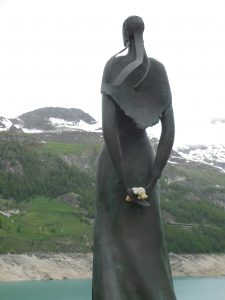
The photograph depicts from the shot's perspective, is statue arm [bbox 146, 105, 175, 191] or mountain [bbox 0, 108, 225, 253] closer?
statue arm [bbox 146, 105, 175, 191]

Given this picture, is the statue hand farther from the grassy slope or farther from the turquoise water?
the grassy slope

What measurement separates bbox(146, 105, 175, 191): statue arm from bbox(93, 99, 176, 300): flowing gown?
157mm

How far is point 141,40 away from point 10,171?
6934 inches

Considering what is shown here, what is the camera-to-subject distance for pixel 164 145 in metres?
8.38

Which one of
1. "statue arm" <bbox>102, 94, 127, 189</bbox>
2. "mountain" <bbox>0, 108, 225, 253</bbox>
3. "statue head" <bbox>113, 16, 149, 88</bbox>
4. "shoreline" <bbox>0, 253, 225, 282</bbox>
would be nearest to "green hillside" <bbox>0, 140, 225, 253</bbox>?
"mountain" <bbox>0, 108, 225, 253</bbox>

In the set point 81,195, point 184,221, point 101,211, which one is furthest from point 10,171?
point 101,211

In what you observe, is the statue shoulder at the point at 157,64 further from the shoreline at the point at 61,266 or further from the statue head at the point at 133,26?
the shoreline at the point at 61,266

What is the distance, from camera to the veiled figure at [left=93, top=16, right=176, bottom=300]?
8.15 meters

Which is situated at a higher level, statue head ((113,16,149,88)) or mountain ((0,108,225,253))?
statue head ((113,16,149,88))

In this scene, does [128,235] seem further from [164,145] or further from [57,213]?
[57,213]

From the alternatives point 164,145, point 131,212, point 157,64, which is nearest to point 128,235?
point 131,212

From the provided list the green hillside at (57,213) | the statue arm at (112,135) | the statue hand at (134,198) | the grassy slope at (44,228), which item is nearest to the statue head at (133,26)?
the statue arm at (112,135)

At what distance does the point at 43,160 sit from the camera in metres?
198

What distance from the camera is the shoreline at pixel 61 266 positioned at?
120875 mm
